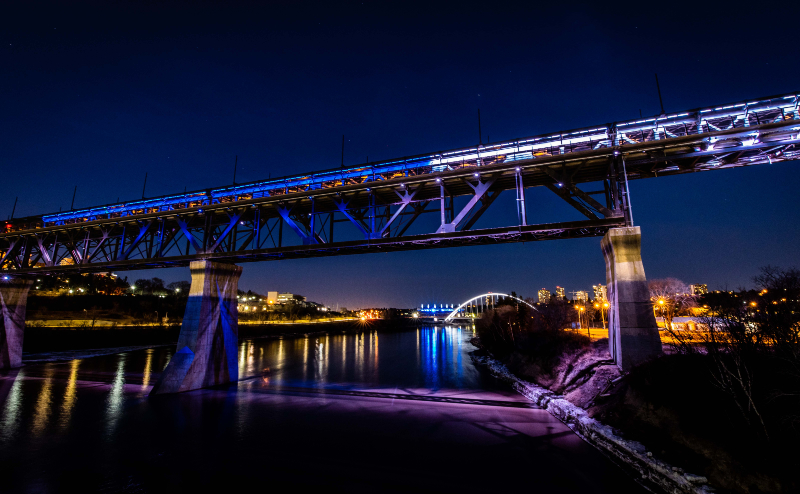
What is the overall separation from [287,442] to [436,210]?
1403 centimetres

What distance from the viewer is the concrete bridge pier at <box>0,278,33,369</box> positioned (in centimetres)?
3616

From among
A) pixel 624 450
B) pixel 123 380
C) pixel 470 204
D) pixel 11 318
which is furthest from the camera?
pixel 11 318

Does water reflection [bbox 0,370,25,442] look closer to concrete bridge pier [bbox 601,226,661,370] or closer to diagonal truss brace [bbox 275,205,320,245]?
diagonal truss brace [bbox 275,205,320,245]

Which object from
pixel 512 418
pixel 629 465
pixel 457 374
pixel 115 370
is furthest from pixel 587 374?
pixel 115 370

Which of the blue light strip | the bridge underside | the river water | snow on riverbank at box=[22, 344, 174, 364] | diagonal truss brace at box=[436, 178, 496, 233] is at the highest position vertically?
the blue light strip

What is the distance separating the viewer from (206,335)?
82.9ft

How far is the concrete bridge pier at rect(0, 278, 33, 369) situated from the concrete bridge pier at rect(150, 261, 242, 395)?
24.9 m

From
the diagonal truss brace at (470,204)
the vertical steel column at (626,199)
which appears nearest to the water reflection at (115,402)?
the diagonal truss brace at (470,204)

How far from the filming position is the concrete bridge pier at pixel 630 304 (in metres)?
16.1

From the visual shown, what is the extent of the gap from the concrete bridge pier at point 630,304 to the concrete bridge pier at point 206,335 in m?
25.2

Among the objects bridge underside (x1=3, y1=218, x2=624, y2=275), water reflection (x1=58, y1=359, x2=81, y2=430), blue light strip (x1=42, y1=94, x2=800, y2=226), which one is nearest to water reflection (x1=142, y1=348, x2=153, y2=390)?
water reflection (x1=58, y1=359, x2=81, y2=430)

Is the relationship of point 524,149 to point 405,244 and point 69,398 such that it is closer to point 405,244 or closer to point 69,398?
point 405,244

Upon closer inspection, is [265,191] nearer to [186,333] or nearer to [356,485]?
[186,333]

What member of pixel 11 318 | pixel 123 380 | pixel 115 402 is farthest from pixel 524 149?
pixel 11 318
